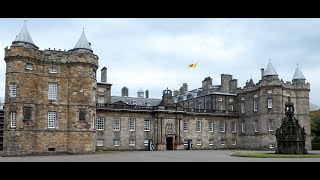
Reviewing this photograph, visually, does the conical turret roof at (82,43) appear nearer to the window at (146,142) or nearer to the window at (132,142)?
the window at (132,142)

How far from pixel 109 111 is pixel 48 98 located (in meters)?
9.49

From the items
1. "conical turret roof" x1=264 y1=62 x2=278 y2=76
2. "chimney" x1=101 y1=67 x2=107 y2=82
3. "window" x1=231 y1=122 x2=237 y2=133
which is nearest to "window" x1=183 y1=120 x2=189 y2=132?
"window" x1=231 y1=122 x2=237 y2=133

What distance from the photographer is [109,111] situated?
43.2 meters

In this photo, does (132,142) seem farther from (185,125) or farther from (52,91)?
(52,91)

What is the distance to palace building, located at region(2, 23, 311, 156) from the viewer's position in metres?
33.2

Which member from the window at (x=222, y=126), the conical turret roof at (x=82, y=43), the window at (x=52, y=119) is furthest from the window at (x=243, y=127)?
the window at (x=52, y=119)

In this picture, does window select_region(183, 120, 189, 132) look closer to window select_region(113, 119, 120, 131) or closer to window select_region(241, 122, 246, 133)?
window select_region(241, 122, 246, 133)

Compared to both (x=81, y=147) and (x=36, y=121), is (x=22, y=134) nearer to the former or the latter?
(x=36, y=121)

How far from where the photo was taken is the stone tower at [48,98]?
1288 inches

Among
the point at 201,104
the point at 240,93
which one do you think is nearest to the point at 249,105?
the point at 240,93

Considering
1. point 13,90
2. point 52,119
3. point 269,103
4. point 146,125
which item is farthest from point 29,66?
point 269,103
